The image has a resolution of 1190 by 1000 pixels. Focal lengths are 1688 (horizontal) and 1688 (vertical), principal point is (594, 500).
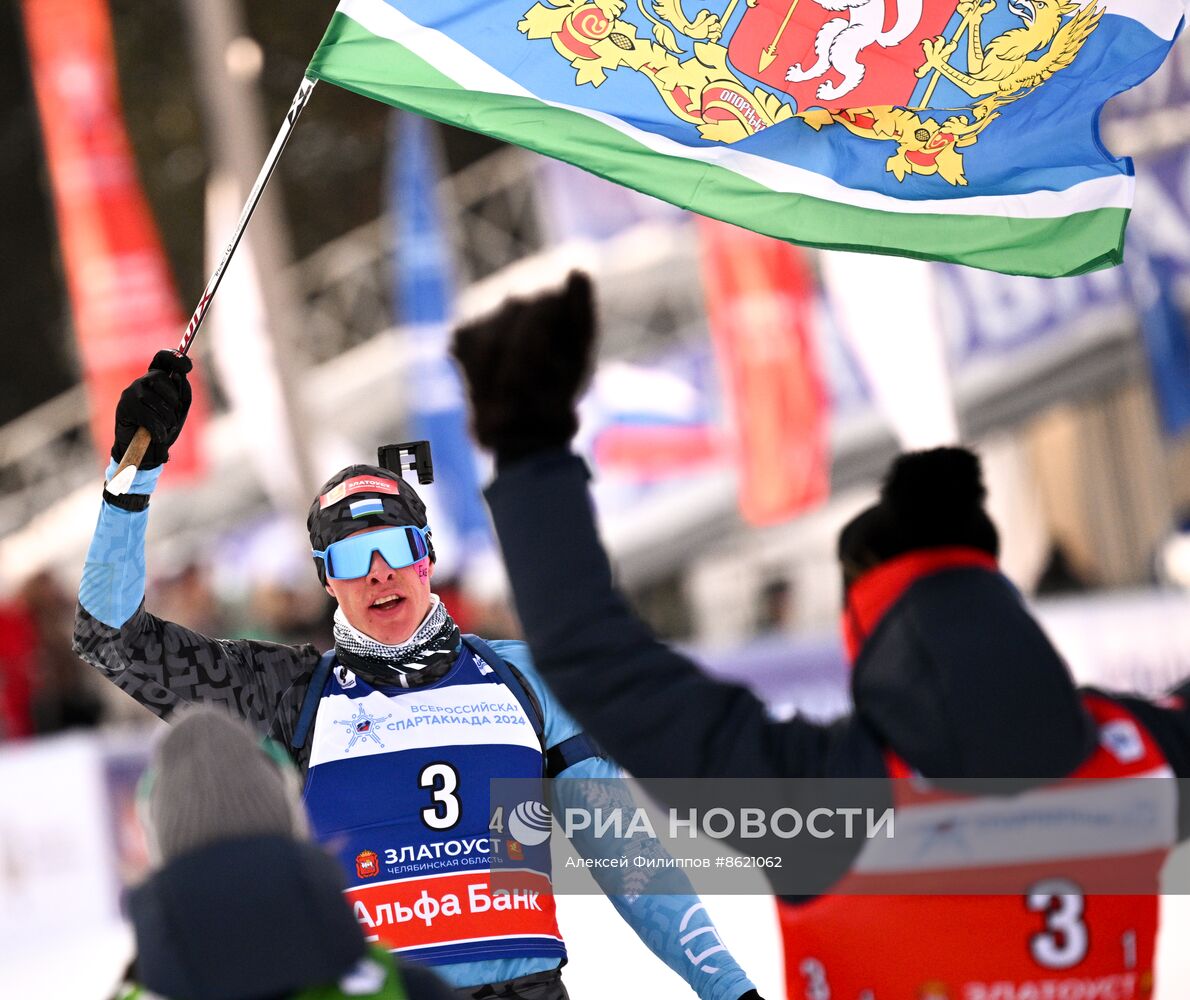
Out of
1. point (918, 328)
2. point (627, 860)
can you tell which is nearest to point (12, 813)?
point (918, 328)

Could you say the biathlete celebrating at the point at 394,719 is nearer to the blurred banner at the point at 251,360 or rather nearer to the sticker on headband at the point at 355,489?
the sticker on headband at the point at 355,489

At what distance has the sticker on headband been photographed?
336 centimetres

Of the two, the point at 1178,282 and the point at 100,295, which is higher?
the point at 100,295

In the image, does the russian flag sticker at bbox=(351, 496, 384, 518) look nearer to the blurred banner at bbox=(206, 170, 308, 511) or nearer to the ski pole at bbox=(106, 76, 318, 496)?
the ski pole at bbox=(106, 76, 318, 496)

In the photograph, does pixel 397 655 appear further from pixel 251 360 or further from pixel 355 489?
pixel 251 360

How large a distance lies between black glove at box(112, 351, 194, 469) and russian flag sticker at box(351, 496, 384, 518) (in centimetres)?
37

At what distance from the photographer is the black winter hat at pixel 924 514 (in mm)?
2023

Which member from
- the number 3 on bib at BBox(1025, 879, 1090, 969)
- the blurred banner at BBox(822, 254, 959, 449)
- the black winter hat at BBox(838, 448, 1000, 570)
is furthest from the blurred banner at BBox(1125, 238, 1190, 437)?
the number 3 on bib at BBox(1025, 879, 1090, 969)

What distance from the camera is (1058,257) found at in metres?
3.36

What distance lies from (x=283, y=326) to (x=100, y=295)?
57.1 inches

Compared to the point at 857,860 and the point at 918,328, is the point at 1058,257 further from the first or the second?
the point at 918,328

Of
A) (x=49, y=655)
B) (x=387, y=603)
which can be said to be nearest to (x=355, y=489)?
(x=387, y=603)

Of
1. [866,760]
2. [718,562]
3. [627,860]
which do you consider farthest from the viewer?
[718,562]

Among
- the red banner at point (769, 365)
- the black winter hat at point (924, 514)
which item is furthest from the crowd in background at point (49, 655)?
the black winter hat at point (924, 514)
